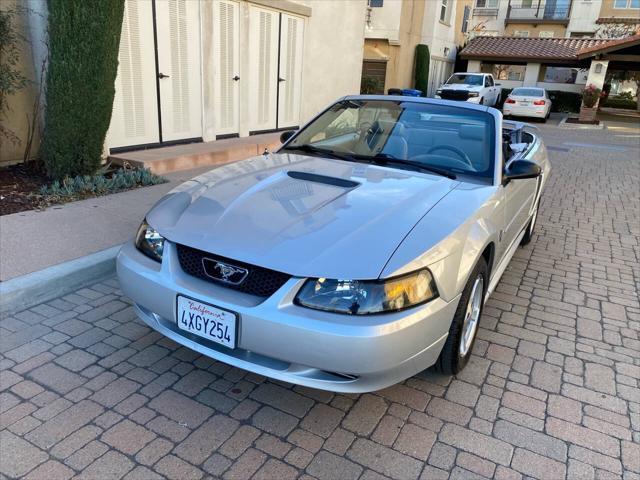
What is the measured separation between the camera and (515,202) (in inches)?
149

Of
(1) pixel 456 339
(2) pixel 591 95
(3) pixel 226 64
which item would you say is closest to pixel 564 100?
(2) pixel 591 95

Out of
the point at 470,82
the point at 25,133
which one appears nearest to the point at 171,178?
the point at 25,133

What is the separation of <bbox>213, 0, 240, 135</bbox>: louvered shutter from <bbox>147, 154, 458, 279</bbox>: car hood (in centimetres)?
643

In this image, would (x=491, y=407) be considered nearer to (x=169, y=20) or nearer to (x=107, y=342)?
(x=107, y=342)

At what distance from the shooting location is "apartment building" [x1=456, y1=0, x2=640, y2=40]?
3681 cm

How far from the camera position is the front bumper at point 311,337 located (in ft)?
7.02

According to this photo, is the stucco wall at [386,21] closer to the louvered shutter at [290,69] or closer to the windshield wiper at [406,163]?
the louvered shutter at [290,69]

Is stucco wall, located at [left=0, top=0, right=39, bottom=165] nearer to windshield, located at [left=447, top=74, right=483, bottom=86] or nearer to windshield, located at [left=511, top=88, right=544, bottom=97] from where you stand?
windshield, located at [left=511, top=88, right=544, bottom=97]

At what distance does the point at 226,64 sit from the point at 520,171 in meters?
7.36

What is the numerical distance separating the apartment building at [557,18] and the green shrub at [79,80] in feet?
112

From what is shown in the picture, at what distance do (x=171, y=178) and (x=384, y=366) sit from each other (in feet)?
18.1

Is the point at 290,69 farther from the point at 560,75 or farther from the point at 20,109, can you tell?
the point at 560,75

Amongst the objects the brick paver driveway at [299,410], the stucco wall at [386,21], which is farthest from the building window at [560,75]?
the brick paver driveway at [299,410]

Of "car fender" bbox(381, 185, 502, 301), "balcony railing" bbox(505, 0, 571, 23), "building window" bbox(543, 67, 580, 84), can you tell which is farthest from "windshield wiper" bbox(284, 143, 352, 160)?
"balcony railing" bbox(505, 0, 571, 23)
